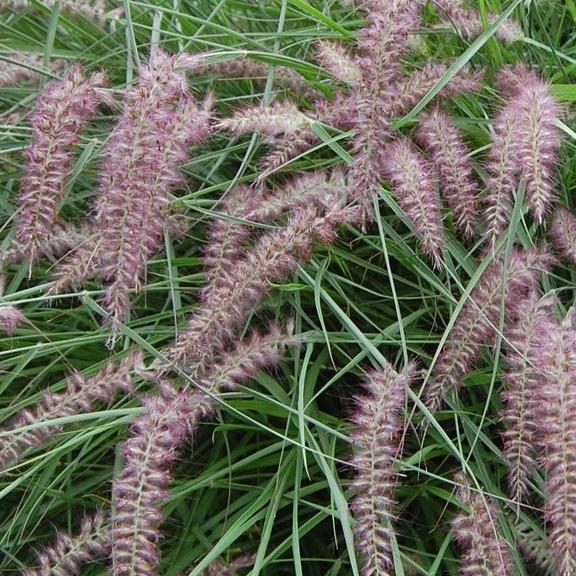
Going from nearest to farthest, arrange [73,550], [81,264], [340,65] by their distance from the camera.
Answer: [73,550] → [81,264] → [340,65]

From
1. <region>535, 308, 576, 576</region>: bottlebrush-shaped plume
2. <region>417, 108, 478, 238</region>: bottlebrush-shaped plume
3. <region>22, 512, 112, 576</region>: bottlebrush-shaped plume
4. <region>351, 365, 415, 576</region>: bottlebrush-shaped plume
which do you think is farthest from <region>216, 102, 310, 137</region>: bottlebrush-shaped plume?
<region>22, 512, 112, 576</region>: bottlebrush-shaped plume

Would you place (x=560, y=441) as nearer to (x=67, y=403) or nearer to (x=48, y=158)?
(x=67, y=403)

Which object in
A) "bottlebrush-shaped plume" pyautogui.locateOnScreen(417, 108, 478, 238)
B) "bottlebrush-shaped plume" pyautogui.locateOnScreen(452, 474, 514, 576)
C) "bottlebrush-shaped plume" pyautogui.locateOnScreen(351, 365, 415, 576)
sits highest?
"bottlebrush-shaped plume" pyautogui.locateOnScreen(417, 108, 478, 238)

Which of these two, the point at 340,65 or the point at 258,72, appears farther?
the point at 258,72

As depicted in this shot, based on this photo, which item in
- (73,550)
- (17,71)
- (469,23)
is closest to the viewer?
(73,550)

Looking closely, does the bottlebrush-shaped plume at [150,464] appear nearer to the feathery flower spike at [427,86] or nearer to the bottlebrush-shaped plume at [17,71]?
the feathery flower spike at [427,86]

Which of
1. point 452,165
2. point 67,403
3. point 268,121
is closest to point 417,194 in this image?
point 452,165

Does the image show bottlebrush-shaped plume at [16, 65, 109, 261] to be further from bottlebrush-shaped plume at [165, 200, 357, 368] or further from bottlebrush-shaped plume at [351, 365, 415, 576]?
bottlebrush-shaped plume at [351, 365, 415, 576]
